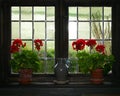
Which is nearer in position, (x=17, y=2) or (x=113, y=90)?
(x=113, y=90)

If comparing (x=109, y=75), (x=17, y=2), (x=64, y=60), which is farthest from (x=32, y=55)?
(x=109, y=75)

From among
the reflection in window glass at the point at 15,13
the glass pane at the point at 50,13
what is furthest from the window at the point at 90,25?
the reflection in window glass at the point at 15,13

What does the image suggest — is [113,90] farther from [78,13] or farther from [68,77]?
[78,13]

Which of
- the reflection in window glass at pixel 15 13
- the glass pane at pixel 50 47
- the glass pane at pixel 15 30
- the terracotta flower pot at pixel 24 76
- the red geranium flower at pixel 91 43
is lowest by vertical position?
the terracotta flower pot at pixel 24 76

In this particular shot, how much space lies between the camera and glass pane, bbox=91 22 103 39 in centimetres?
541

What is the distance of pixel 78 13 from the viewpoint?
5395 millimetres

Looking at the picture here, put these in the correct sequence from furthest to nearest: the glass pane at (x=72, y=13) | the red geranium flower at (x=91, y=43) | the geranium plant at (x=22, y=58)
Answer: the glass pane at (x=72, y=13) < the red geranium flower at (x=91, y=43) < the geranium plant at (x=22, y=58)

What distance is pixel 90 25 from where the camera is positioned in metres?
5.41

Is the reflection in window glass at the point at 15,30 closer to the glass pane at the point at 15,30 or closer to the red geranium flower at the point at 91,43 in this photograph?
the glass pane at the point at 15,30

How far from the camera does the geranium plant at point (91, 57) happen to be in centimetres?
512

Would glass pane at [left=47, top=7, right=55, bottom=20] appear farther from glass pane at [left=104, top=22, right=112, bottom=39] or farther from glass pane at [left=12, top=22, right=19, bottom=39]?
glass pane at [left=104, top=22, right=112, bottom=39]

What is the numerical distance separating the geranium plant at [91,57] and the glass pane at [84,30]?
0.18m

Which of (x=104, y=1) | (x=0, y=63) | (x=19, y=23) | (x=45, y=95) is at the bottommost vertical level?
(x=45, y=95)

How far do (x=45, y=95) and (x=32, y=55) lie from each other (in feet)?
2.00
